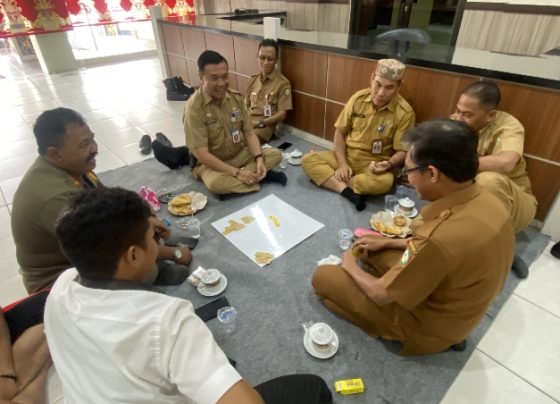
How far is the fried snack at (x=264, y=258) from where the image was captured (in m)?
1.97

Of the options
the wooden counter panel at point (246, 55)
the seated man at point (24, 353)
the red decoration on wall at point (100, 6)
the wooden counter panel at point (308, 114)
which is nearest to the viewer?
the seated man at point (24, 353)

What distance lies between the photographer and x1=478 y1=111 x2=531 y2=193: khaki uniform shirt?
2.00 meters

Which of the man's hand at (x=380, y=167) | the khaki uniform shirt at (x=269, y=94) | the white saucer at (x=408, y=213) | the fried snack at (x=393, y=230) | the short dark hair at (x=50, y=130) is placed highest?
the short dark hair at (x=50, y=130)

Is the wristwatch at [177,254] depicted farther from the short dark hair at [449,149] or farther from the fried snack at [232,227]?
the short dark hair at [449,149]

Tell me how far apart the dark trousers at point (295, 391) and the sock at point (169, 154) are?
2.34 meters

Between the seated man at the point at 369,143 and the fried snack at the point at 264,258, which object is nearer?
the fried snack at the point at 264,258

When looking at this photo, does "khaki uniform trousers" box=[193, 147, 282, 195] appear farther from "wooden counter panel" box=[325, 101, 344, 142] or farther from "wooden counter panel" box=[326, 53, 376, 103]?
"wooden counter panel" box=[326, 53, 376, 103]

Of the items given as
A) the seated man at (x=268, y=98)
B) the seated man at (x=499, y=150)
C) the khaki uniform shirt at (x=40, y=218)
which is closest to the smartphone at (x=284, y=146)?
the seated man at (x=268, y=98)

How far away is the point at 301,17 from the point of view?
580 centimetres

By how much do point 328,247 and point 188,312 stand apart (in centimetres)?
145

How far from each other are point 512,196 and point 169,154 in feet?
8.78

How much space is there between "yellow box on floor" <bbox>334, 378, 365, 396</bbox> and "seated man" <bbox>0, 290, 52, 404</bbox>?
1230 mm

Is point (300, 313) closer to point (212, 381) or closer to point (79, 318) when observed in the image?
point (212, 381)

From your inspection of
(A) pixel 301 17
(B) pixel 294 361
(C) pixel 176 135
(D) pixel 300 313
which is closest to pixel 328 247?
(D) pixel 300 313
